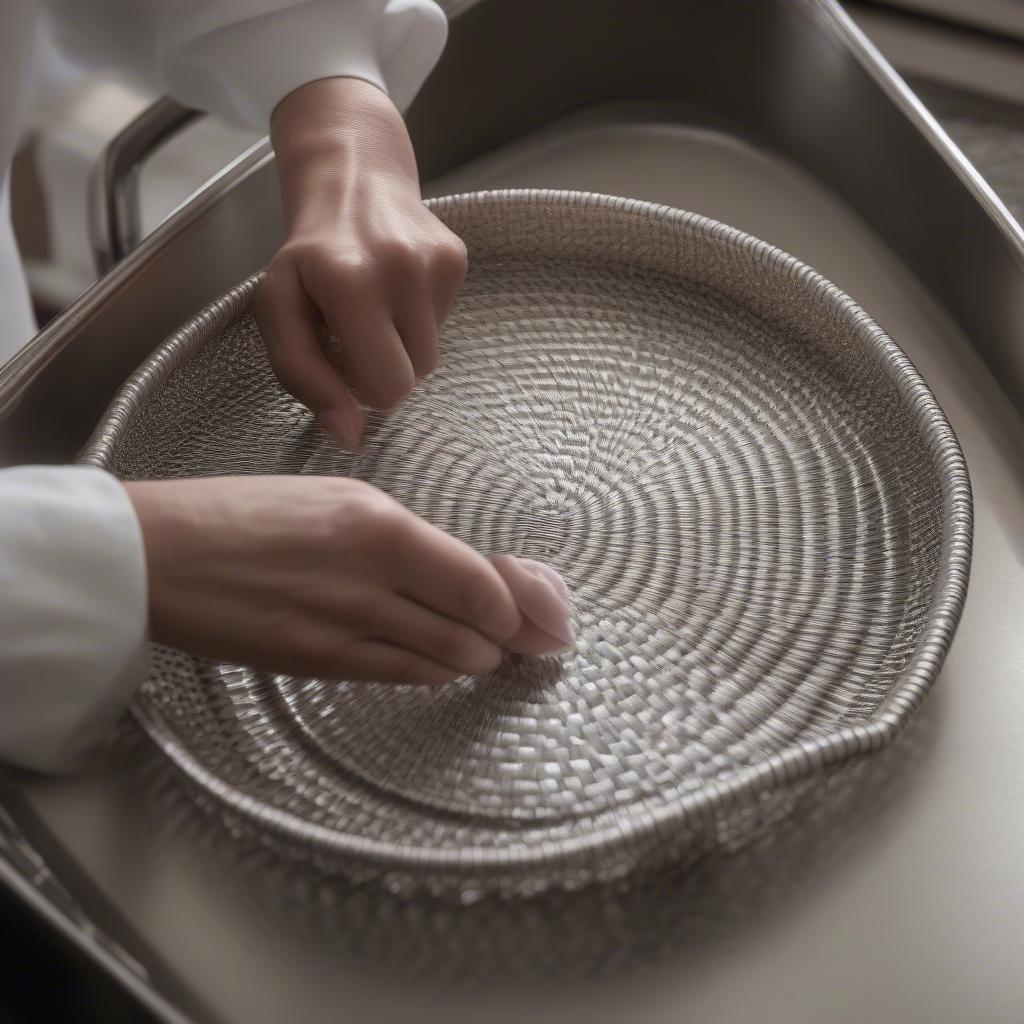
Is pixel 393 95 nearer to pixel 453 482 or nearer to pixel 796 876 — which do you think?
pixel 453 482

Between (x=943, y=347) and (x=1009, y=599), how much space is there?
135 millimetres

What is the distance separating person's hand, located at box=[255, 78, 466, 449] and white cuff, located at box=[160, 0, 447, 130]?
61 mm

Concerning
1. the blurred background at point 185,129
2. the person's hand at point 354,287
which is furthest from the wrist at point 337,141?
the blurred background at point 185,129

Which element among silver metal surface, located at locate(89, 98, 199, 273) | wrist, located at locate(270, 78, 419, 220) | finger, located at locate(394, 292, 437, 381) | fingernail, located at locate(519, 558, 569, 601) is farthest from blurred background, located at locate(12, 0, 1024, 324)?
fingernail, located at locate(519, 558, 569, 601)

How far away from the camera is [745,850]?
34cm

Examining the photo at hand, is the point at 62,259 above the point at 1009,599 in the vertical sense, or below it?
below

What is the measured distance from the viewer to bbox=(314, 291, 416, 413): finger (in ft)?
1.41

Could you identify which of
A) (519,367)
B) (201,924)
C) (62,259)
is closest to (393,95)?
(519,367)

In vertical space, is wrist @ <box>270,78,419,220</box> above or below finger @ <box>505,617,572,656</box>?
above

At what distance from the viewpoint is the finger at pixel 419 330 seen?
0.44 metres

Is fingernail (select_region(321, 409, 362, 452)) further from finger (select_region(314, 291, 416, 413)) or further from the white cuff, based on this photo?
the white cuff

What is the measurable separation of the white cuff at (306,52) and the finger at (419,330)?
136 millimetres

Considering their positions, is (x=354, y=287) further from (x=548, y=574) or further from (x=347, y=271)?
(x=548, y=574)

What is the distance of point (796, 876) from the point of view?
337 millimetres
